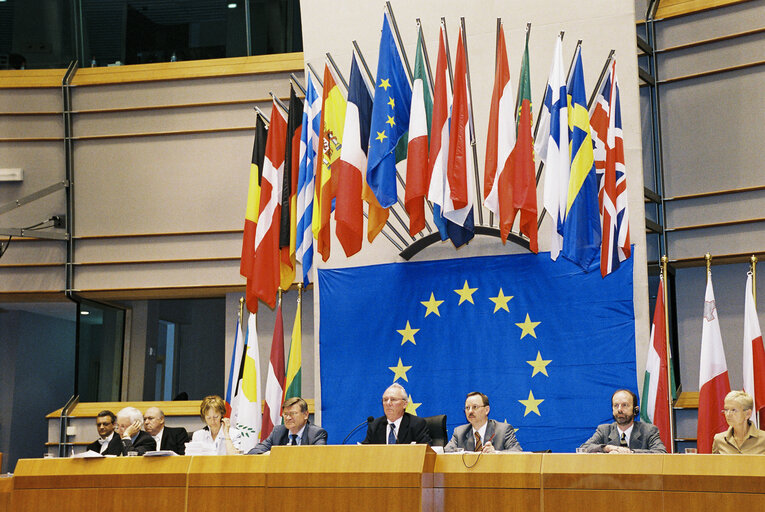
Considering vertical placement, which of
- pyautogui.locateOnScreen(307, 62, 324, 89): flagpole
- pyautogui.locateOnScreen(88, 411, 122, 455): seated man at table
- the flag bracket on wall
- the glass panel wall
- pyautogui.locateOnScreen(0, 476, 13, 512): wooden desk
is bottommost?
pyautogui.locateOnScreen(0, 476, 13, 512): wooden desk

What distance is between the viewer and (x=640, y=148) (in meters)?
9.33

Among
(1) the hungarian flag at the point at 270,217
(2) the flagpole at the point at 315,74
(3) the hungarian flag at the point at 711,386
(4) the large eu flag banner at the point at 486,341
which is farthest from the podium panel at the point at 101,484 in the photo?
(2) the flagpole at the point at 315,74

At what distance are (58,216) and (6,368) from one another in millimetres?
2944

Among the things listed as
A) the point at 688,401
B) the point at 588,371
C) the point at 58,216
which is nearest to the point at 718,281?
the point at 688,401

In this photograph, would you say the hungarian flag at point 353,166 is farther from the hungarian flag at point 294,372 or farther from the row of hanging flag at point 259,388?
the row of hanging flag at point 259,388

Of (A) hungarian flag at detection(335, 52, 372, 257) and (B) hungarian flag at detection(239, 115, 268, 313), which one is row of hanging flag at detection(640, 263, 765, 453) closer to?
(A) hungarian flag at detection(335, 52, 372, 257)

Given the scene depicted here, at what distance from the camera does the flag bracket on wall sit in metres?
9.60

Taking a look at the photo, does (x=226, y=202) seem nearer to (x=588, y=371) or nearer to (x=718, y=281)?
(x=588, y=371)

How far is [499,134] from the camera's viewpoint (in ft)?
28.0

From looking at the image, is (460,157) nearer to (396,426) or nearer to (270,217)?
(270,217)

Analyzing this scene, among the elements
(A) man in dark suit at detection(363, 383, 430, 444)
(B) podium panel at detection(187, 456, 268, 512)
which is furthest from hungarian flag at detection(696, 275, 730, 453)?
(B) podium panel at detection(187, 456, 268, 512)

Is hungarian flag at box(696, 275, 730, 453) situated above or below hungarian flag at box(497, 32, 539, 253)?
below

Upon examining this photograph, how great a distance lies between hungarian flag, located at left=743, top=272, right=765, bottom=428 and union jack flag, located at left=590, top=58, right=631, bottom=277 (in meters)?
1.25

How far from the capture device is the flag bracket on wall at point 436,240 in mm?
9597
